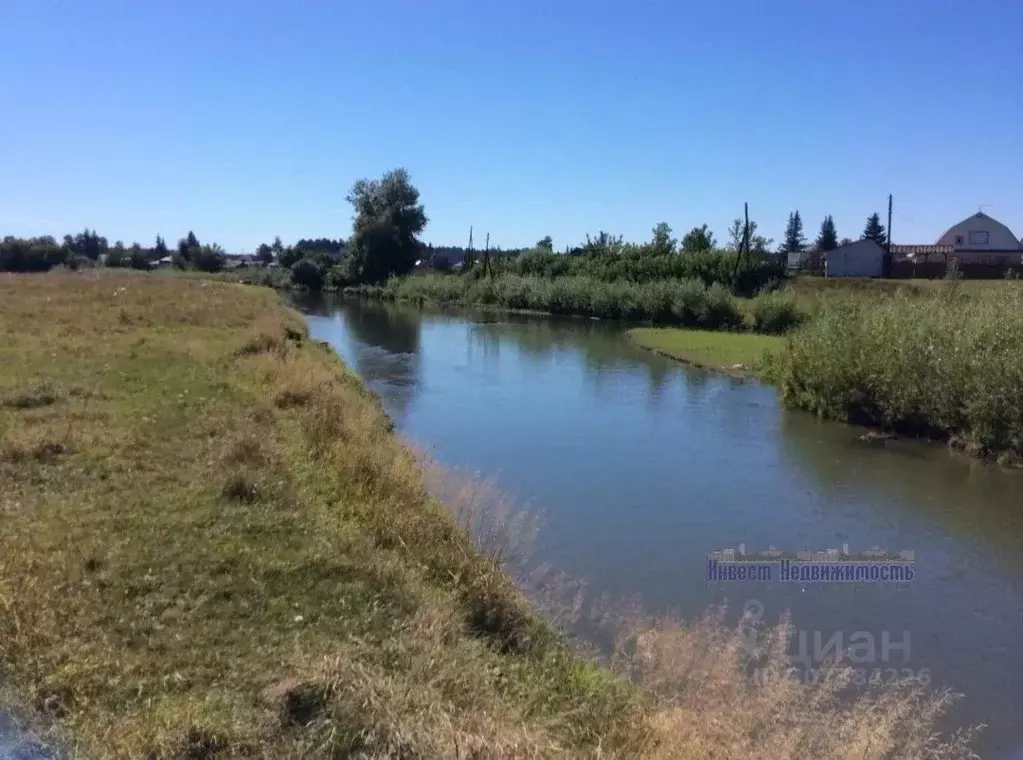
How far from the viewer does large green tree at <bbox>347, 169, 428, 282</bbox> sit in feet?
247

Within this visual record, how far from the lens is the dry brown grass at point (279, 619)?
473 cm

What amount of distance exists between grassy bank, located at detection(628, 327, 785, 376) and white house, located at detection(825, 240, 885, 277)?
1906 centimetres

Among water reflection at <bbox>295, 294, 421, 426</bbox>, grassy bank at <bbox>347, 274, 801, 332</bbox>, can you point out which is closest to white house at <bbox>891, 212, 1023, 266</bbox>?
grassy bank at <bbox>347, 274, 801, 332</bbox>

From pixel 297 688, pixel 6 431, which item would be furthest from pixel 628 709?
pixel 6 431

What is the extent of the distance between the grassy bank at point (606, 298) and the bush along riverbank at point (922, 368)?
18332mm

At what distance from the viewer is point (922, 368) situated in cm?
1847

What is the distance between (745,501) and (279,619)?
953cm

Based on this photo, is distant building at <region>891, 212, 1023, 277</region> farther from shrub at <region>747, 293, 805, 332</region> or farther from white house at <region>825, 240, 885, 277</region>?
shrub at <region>747, 293, 805, 332</region>

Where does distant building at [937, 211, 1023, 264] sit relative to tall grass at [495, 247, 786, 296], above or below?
above

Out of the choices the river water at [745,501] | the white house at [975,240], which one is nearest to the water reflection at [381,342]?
the river water at [745,501]

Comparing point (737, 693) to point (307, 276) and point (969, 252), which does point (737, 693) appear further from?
point (307, 276)

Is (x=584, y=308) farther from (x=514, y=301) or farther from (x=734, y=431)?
(x=734, y=431)

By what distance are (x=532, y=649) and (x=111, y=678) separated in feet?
10.2

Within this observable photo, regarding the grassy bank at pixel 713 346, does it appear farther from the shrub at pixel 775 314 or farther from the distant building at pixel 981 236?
the distant building at pixel 981 236
